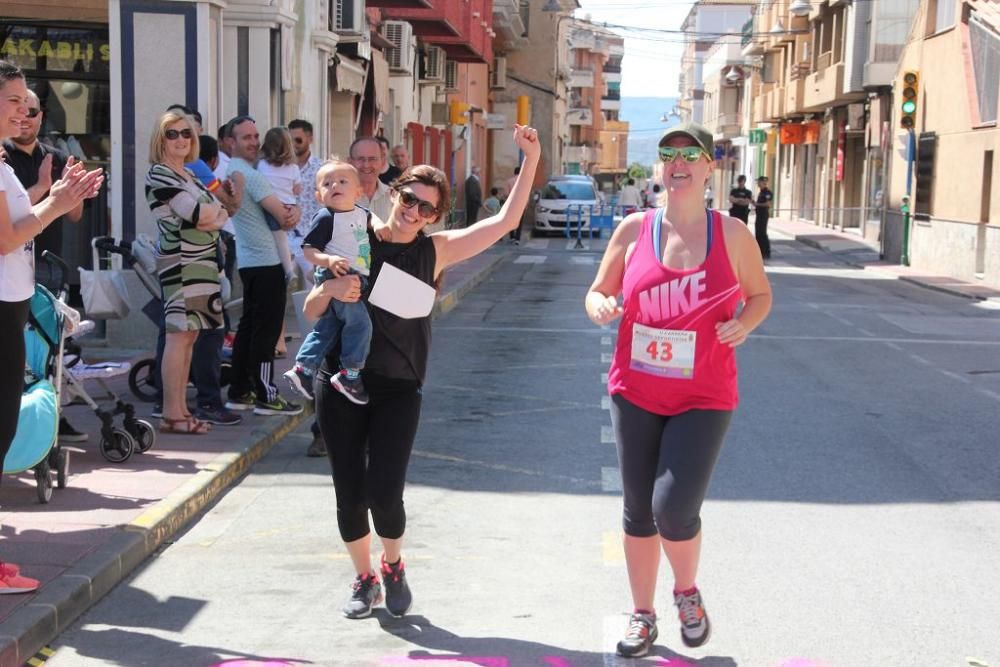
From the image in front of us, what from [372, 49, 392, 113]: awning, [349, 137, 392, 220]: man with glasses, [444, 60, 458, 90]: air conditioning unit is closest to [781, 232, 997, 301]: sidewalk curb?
[372, 49, 392, 113]: awning

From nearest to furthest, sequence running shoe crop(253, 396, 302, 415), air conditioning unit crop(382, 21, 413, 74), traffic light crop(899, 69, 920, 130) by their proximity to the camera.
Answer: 1. running shoe crop(253, 396, 302, 415)
2. air conditioning unit crop(382, 21, 413, 74)
3. traffic light crop(899, 69, 920, 130)

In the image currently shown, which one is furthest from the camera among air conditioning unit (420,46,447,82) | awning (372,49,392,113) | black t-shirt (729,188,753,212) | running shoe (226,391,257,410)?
air conditioning unit (420,46,447,82)

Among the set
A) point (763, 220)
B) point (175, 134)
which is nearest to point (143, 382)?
point (175, 134)

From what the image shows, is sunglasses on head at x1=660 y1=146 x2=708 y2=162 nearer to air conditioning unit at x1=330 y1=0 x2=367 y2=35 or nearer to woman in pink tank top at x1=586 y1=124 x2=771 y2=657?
woman in pink tank top at x1=586 y1=124 x2=771 y2=657

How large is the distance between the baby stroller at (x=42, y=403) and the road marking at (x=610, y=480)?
2859 millimetres

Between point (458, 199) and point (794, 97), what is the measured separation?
18.8 metres

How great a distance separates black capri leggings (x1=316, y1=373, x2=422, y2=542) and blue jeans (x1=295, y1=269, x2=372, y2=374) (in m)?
0.08

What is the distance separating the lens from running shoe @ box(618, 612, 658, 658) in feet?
15.9

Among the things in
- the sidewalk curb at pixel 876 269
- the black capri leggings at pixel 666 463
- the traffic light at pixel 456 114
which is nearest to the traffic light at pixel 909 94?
the sidewalk curb at pixel 876 269

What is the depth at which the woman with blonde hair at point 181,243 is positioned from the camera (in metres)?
8.03

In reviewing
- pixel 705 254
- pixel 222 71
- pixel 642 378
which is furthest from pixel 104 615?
pixel 222 71

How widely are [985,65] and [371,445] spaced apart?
74.0 feet

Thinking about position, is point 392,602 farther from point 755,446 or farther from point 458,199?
point 458,199

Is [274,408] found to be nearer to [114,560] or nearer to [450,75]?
[114,560]
